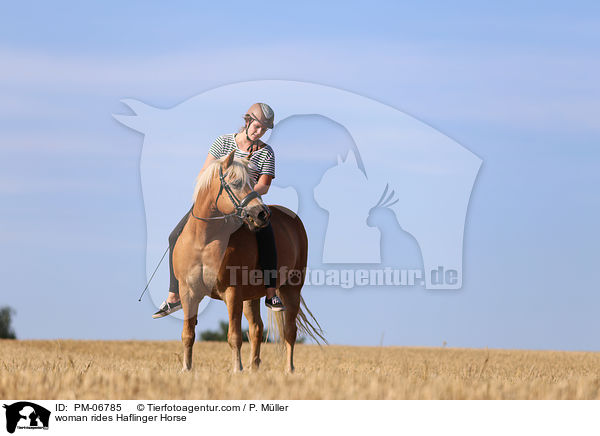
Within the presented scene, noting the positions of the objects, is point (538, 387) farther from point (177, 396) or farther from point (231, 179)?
point (231, 179)

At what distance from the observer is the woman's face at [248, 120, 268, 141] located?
967cm

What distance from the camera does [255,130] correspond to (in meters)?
9.70

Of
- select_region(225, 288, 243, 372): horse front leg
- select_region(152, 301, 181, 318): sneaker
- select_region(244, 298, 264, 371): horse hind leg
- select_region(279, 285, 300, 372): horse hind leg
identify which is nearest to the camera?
select_region(225, 288, 243, 372): horse front leg

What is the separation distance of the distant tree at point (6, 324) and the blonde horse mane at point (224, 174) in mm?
26061

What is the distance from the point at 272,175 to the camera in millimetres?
9656

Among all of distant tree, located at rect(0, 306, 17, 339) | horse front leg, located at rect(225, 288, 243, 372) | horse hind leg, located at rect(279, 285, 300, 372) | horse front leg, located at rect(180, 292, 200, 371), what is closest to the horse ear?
horse front leg, located at rect(225, 288, 243, 372)

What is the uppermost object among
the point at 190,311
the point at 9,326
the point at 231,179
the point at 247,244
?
the point at 231,179

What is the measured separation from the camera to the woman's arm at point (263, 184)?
A: 9.48 metres

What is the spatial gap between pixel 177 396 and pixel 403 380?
2.38 meters

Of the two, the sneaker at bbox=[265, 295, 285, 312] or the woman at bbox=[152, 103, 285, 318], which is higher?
the woman at bbox=[152, 103, 285, 318]
